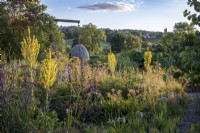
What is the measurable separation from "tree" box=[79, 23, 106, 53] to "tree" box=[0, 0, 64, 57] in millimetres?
22682

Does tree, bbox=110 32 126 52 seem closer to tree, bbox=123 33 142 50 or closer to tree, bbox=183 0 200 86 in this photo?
tree, bbox=123 33 142 50

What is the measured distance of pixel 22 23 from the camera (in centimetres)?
1487

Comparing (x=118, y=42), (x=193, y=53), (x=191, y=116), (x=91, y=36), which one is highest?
(x=193, y=53)

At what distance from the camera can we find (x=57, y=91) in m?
7.18

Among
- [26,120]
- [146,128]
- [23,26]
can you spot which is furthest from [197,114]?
[23,26]

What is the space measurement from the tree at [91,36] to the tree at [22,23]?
22682 millimetres

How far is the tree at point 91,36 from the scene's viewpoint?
39.2m

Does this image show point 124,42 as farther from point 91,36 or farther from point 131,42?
point 91,36

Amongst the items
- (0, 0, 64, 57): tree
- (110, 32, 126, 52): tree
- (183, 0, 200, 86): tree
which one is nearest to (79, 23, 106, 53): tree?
(110, 32, 126, 52): tree

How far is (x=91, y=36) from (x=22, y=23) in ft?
84.4

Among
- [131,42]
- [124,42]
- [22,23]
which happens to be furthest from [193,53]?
[131,42]

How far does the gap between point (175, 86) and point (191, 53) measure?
5007 mm

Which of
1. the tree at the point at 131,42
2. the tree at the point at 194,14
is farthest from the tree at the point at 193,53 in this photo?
the tree at the point at 131,42

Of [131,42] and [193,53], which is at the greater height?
[193,53]
